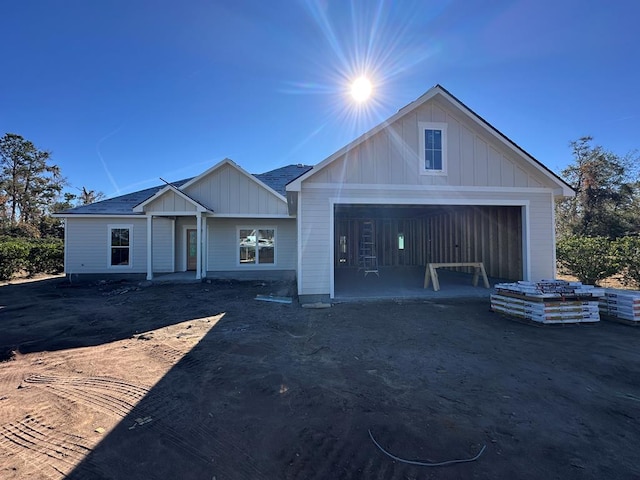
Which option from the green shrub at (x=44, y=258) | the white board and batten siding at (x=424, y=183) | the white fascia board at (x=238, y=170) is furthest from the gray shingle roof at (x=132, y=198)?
the white board and batten siding at (x=424, y=183)

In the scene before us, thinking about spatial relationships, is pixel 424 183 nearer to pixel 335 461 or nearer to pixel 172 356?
pixel 172 356

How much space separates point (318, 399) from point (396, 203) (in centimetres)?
660

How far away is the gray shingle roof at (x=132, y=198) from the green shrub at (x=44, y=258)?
3.90 meters

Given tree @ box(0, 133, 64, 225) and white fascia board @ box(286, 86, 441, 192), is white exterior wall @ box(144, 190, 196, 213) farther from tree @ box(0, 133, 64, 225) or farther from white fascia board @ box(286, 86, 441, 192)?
tree @ box(0, 133, 64, 225)

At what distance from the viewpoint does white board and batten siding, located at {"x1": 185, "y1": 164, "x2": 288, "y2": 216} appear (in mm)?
13242

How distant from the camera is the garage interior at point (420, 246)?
10508 mm

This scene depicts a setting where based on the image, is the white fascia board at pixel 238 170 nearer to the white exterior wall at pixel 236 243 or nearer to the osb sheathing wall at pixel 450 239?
the white exterior wall at pixel 236 243

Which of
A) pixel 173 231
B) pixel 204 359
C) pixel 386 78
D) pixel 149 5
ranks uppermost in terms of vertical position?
pixel 149 5

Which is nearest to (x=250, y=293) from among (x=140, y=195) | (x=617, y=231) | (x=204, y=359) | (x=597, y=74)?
(x=204, y=359)

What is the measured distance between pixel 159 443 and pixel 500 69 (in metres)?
12.4

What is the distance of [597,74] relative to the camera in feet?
35.0

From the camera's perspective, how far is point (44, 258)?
52.6 ft

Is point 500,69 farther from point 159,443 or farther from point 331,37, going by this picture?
point 159,443

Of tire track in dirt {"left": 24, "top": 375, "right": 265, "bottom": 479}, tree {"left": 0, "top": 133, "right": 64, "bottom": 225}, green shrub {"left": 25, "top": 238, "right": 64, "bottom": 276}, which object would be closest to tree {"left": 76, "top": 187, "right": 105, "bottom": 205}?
tree {"left": 0, "top": 133, "right": 64, "bottom": 225}
